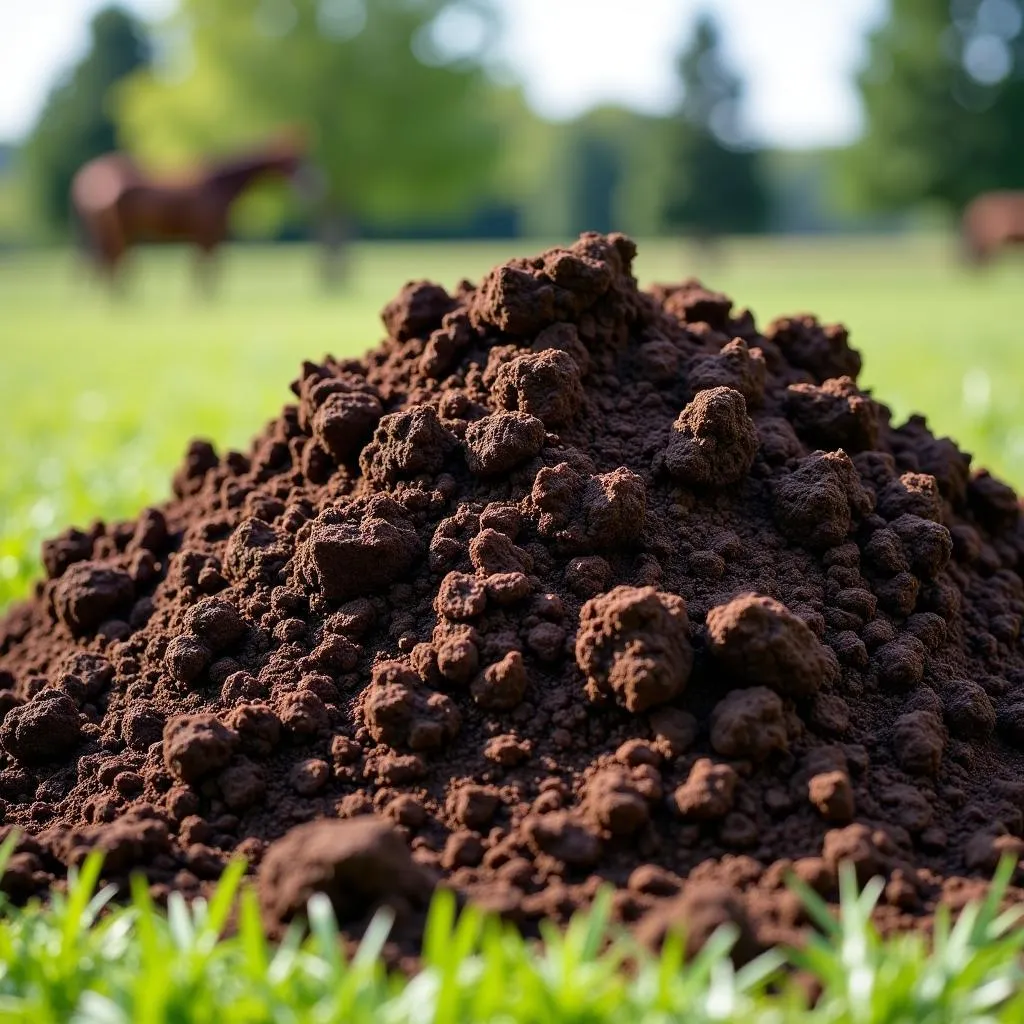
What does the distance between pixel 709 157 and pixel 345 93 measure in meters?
17.4

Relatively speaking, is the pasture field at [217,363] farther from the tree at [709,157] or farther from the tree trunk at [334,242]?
the tree at [709,157]

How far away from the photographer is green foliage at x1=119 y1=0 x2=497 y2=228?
4525 cm

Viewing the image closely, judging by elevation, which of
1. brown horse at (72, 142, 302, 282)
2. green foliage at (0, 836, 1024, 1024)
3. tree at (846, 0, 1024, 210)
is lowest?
green foliage at (0, 836, 1024, 1024)

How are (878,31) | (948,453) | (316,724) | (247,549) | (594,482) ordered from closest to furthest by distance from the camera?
(316,724) → (594,482) → (247,549) → (948,453) → (878,31)

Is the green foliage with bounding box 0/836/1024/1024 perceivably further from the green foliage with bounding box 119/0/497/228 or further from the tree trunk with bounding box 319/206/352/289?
the green foliage with bounding box 119/0/497/228

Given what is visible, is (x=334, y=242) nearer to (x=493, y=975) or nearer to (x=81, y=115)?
(x=81, y=115)

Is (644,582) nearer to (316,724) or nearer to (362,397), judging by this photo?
(316,724)

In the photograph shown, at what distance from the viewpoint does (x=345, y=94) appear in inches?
1795

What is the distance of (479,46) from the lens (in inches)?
1911

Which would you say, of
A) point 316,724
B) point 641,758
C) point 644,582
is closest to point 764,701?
point 641,758

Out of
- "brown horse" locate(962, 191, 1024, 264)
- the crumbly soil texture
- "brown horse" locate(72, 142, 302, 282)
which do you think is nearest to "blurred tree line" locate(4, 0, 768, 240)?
"brown horse" locate(72, 142, 302, 282)

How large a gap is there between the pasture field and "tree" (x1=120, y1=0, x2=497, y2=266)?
446 inches

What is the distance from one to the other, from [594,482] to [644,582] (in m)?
0.26

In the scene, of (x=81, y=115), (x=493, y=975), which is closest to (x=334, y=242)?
(x=81, y=115)
